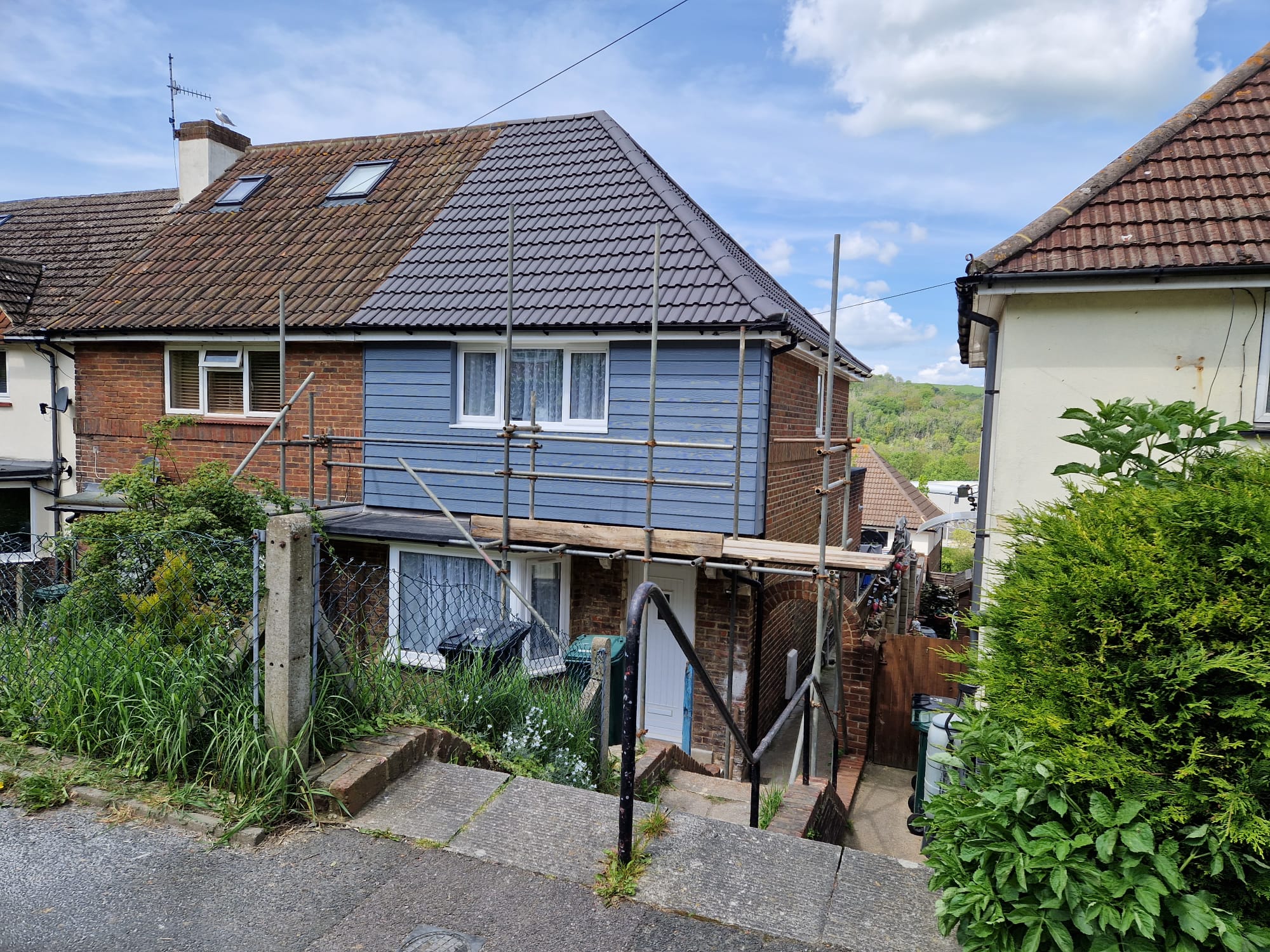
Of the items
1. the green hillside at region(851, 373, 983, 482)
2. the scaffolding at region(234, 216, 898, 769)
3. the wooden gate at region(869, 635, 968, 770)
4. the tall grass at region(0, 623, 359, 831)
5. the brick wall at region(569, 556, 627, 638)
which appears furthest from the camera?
the green hillside at region(851, 373, 983, 482)

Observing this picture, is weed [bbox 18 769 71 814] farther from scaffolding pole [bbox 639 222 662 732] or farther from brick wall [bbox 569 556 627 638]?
brick wall [bbox 569 556 627 638]

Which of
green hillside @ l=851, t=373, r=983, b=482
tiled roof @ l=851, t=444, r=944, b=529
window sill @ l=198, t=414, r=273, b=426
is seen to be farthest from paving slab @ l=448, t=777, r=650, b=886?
green hillside @ l=851, t=373, r=983, b=482

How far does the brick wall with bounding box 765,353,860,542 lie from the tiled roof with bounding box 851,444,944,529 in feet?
69.5

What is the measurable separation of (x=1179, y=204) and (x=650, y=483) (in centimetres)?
524

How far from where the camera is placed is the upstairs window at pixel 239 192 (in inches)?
531

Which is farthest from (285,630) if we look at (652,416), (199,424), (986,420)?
(199,424)

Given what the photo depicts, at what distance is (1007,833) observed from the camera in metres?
2.42

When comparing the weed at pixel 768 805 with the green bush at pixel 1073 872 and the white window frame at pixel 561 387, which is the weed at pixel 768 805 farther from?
the white window frame at pixel 561 387

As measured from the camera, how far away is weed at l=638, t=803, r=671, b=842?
3.28 meters

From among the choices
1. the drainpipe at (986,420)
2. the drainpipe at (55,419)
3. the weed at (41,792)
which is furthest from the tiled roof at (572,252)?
the weed at (41,792)

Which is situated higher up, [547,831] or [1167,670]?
[1167,670]

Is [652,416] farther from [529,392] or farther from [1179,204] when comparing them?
[1179,204]

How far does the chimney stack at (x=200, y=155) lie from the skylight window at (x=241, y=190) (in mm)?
622

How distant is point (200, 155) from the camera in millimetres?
14422
